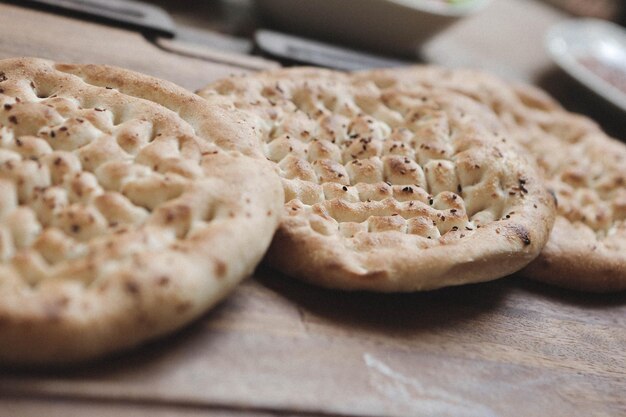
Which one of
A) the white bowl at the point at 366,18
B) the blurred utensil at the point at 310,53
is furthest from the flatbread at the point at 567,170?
the white bowl at the point at 366,18

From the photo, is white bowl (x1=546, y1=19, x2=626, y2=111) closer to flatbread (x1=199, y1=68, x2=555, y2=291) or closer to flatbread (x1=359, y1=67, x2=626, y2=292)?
flatbread (x1=359, y1=67, x2=626, y2=292)

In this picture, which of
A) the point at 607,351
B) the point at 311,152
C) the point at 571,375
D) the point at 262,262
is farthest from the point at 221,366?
the point at 607,351

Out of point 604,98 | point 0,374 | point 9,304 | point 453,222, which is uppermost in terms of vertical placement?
point 604,98

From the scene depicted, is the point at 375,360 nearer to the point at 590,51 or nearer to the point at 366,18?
the point at 366,18

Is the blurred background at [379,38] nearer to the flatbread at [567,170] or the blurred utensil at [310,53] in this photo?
the blurred utensil at [310,53]

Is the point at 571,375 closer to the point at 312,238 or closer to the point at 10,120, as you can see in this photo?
the point at 312,238
